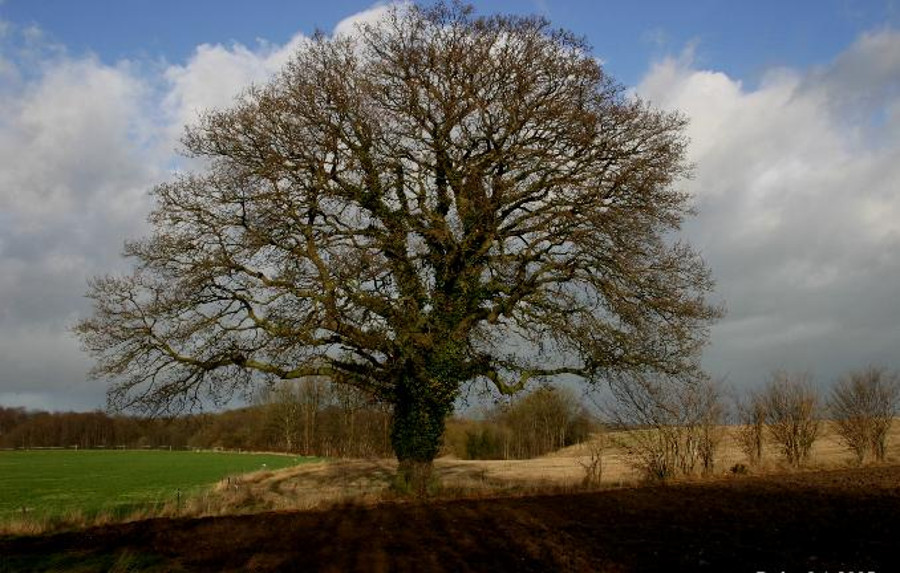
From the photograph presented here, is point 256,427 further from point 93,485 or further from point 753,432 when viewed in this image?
point 753,432

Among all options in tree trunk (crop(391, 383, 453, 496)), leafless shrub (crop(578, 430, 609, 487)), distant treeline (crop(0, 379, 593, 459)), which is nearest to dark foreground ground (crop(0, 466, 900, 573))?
tree trunk (crop(391, 383, 453, 496))

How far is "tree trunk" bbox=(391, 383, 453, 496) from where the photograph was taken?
17.1m

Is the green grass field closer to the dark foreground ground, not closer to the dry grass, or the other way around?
the dry grass

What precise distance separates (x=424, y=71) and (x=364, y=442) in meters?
28.9

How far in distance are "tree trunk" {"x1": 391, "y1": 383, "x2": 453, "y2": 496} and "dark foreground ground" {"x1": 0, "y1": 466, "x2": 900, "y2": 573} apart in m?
1.74

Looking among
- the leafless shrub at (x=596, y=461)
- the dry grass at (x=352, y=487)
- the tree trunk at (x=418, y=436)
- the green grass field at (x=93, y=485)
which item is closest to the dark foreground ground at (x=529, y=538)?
the dry grass at (x=352, y=487)

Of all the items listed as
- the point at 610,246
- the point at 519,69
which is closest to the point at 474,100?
the point at 519,69

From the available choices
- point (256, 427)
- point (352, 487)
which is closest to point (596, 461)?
point (352, 487)

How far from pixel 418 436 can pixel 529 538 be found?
7.05 meters

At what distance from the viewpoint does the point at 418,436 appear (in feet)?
56.5

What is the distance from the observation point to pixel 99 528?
43.5 ft

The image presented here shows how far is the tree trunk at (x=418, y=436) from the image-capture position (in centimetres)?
1714

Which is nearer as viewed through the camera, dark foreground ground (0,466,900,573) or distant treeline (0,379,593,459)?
dark foreground ground (0,466,900,573)

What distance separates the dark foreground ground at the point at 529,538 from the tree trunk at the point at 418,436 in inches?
68.7
